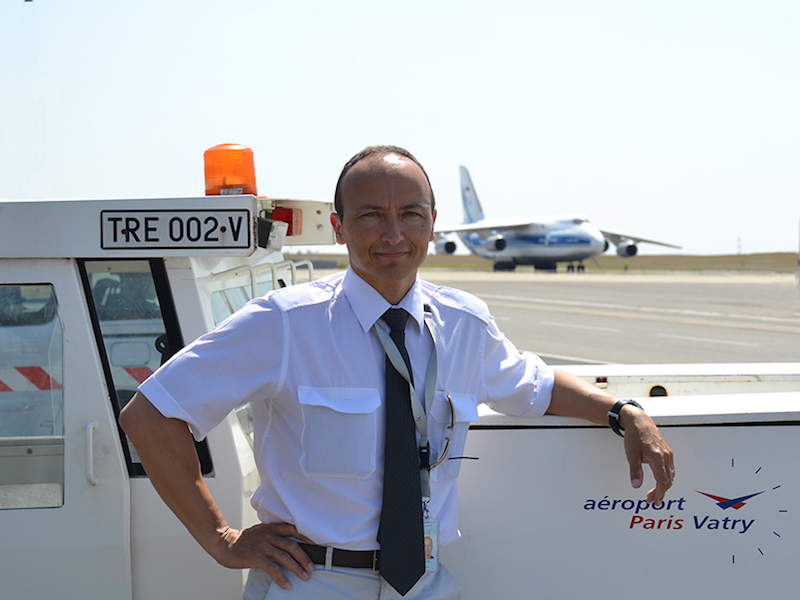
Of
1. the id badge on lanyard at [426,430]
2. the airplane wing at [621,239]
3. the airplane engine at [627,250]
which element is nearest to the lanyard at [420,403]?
the id badge on lanyard at [426,430]

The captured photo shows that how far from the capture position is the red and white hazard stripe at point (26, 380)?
212cm

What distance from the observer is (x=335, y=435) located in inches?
71.8

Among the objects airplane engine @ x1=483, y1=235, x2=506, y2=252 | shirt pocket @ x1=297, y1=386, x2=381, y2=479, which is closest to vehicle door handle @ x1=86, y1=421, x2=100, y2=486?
shirt pocket @ x1=297, y1=386, x2=381, y2=479

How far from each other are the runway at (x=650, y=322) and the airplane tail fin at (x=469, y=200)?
36.9 metres

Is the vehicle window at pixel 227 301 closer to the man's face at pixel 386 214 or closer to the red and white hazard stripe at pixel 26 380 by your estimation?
the red and white hazard stripe at pixel 26 380

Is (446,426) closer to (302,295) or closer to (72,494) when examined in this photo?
(302,295)

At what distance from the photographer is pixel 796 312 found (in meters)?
23.4

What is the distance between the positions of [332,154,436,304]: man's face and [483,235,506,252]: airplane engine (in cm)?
5386

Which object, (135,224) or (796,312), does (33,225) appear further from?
(796,312)

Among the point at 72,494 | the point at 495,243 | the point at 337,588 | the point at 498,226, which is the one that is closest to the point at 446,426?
the point at 337,588

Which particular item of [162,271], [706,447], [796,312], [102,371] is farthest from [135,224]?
[796,312]

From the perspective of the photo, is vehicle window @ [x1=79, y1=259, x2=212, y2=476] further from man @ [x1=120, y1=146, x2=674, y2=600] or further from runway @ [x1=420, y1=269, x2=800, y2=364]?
runway @ [x1=420, y1=269, x2=800, y2=364]

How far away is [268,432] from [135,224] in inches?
26.6

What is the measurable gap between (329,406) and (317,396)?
Answer: 4cm
